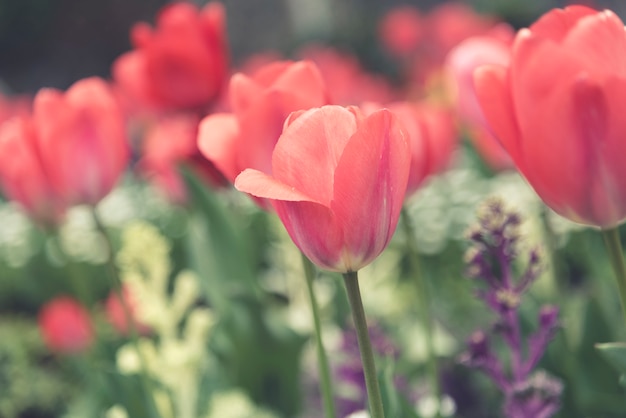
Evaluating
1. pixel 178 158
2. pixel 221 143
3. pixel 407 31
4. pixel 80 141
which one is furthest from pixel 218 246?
pixel 407 31

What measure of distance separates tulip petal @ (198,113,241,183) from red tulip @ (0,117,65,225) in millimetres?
380

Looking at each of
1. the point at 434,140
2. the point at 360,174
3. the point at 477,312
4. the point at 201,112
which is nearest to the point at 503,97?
the point at 360,174

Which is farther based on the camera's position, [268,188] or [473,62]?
[473,62]

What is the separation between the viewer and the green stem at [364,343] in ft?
2.05

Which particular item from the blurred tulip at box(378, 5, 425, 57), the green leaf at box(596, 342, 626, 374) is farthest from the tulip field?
the blurred tulip at box(378, 5, 425, 57)

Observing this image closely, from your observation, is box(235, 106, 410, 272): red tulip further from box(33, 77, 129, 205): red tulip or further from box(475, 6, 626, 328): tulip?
box(33, 77, 129, 205): red tulip

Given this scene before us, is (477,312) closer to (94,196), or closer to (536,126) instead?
(94,196)

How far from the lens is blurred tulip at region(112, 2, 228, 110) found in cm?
143

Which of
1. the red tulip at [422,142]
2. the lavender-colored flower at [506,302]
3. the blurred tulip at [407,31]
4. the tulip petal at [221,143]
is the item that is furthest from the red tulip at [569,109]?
the blurred tulip at [407,31]

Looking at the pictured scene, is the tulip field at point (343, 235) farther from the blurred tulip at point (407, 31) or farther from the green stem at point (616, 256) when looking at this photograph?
the blurred tulip at point (407, 31)

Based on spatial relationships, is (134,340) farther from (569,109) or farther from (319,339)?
(569,109)

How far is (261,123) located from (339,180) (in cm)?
22

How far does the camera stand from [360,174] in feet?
2.05

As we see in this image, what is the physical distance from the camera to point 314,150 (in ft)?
2.08
